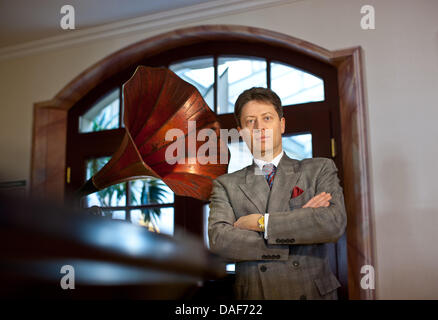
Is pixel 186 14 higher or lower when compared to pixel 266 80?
higher

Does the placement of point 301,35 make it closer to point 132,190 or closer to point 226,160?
point 226,160

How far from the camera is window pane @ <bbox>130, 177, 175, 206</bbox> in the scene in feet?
9.05

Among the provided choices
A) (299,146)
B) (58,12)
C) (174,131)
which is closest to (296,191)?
(174,131)

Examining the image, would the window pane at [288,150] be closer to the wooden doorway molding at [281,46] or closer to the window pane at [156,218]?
the wooden doorway molding at [281,46]

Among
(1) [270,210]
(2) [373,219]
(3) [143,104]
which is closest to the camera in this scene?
(1) [270,210]

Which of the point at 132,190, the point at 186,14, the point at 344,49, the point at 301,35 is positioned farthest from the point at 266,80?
the point at 132,190

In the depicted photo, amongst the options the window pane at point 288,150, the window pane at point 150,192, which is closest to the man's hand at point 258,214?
the window pane at point 288,150

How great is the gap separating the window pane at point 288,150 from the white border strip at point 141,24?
81cm

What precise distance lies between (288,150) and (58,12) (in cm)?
175

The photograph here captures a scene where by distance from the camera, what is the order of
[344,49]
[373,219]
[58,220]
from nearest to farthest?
[58,220] < [373,219] < [344,49]

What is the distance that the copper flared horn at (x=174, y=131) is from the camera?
72.1 inches
